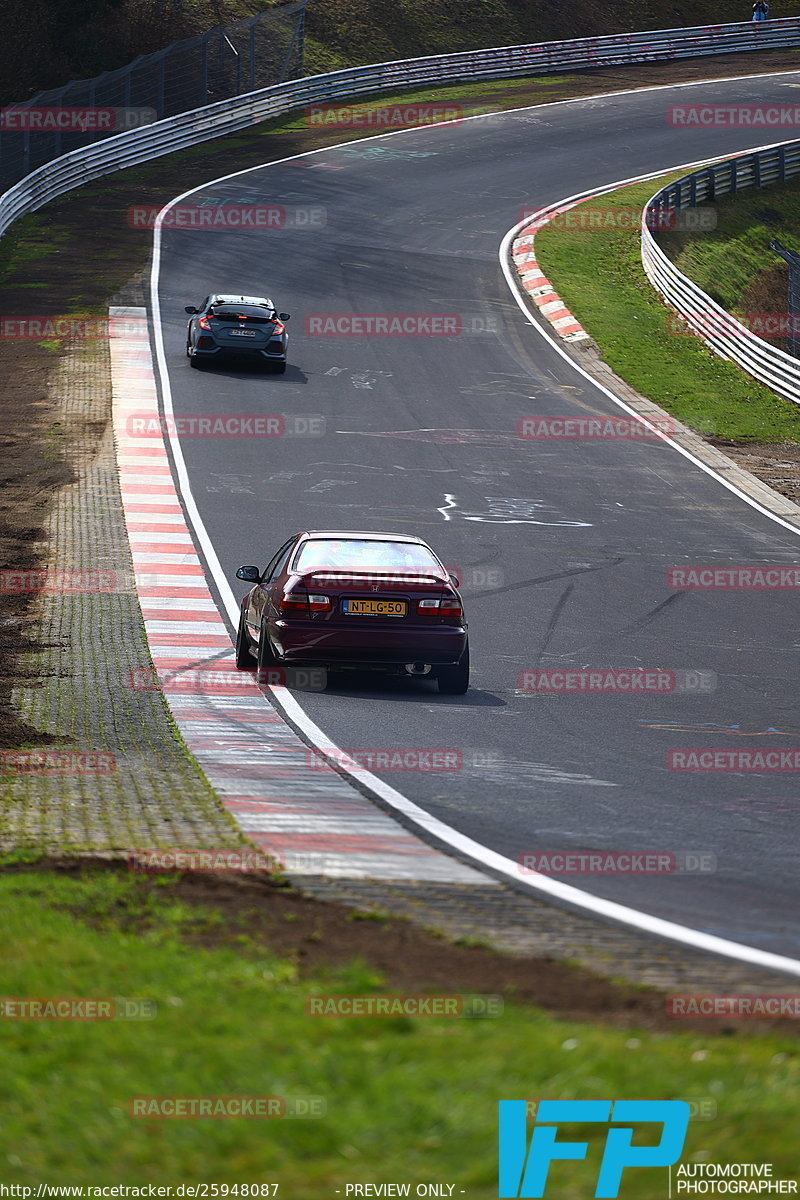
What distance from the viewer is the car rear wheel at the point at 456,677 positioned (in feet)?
44.5

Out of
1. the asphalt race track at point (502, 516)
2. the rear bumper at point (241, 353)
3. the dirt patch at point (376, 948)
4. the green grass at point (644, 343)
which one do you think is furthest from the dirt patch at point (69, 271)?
the dirt patch at point (376, 948)

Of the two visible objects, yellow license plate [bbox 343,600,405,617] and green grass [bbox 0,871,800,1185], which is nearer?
green grass [bbox 0,871,800,1185]

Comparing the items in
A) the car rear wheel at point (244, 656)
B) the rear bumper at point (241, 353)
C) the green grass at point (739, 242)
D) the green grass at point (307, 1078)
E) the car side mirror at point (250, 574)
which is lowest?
the car rear wheel at point (244, 656)

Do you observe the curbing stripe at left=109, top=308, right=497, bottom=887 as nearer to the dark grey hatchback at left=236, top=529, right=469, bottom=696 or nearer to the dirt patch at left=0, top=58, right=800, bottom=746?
the dark grey hatchback at left=236, top=529, right=469, bottom=696

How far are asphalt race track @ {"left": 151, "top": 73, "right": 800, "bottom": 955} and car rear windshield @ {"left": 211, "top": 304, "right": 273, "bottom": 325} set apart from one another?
1.28 m

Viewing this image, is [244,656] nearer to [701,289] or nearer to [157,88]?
[701,289]

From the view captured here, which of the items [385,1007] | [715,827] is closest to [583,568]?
[715,827]

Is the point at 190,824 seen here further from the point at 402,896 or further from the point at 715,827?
the point at 715,827

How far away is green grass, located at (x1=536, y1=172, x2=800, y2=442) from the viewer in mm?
30906

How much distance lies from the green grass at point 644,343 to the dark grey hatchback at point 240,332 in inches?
325

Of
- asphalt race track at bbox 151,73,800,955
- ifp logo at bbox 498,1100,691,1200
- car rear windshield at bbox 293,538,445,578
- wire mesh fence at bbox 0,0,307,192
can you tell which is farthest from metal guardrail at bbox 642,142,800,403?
ifp logo at bbox 498,1100,691,1200

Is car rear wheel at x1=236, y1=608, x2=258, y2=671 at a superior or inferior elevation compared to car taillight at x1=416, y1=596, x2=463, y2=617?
inferior

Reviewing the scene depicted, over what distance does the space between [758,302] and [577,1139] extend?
4253 centimetres

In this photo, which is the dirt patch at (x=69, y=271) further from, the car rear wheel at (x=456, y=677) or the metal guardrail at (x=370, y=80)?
the car rear wheel at (x=456, y=677)
